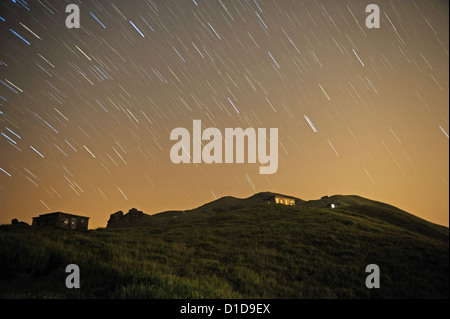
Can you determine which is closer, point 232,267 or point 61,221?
point 232,267

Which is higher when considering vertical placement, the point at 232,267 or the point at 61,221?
the point at 61,221

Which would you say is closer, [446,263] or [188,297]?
[188,297]

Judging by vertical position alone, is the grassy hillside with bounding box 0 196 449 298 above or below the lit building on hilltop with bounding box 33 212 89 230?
below

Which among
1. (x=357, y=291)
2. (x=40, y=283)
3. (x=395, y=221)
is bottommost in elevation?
(x=357, y=291)

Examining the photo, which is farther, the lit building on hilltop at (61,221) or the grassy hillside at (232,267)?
the lit building on hilltop at (61,221)

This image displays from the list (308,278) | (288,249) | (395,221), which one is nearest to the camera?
(308,278)

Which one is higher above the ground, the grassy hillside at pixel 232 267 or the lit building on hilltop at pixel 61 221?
the lit building on hilltop at pixel 61 221

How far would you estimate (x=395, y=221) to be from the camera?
53.1 m

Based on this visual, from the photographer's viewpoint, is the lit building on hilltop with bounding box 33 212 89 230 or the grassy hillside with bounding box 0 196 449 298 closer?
the grassy hillside with bounding box 0 196 449 298
